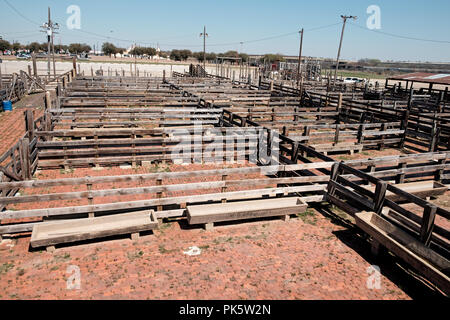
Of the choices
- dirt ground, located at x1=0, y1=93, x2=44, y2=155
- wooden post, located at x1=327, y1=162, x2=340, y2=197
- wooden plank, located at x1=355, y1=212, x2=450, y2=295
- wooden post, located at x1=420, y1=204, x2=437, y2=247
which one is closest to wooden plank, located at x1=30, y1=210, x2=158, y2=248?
wooden plank, located at x1=355, y1=212, x2=450, y2=295

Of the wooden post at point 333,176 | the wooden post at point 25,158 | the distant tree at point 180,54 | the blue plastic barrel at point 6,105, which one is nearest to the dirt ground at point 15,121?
the blue plastic barrel at point 6,105

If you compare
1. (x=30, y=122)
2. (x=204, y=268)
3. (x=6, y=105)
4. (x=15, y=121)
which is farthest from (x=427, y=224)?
(x=6, y=105)

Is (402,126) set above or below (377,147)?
above

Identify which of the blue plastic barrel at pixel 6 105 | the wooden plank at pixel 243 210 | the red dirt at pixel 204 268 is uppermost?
the blue plastic barrel at pixel 6 105

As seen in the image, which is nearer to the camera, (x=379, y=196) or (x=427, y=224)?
(x=427, y=224)

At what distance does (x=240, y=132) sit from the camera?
533 inches

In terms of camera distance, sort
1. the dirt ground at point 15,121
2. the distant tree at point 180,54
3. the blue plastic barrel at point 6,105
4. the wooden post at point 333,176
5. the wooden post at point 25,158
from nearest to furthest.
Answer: the wooden post at point 333,176
the wooden post at point 25,158
the dirt ground at point 15,121
the blue plastic barrel at point 6,105
the distant tree at point 180,54

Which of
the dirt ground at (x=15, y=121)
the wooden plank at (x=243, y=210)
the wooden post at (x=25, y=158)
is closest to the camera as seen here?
the wooden plank at (x=243, y=210)

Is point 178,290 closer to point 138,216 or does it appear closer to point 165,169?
point 138,216

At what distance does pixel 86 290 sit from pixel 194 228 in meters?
2.71

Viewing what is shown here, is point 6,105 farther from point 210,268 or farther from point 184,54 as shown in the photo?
point 184,54

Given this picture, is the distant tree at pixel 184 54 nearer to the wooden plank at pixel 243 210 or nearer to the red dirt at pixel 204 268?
the wooden plank at pixel 243 210

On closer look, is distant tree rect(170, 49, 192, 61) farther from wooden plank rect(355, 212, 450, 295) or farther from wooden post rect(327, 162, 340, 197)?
wooden plank rect(355, 212, 450, 295)

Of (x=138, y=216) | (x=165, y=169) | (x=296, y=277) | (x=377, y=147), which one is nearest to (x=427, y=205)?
(x=296, y=277)
